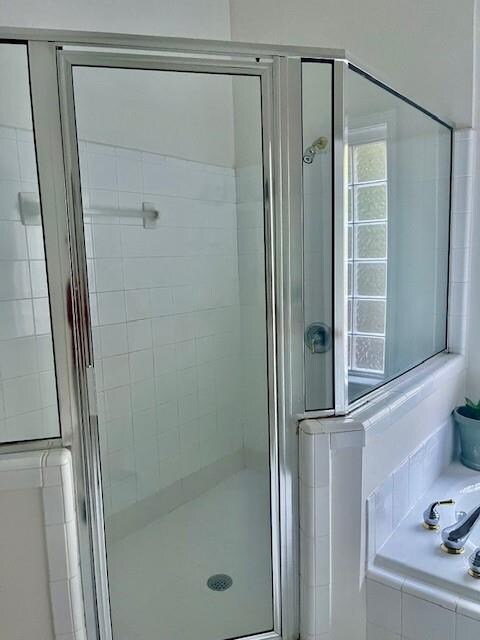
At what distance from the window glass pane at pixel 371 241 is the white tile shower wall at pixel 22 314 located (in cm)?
113

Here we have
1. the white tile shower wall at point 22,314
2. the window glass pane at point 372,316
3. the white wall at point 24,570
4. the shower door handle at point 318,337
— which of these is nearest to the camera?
the white wall at point 24,570

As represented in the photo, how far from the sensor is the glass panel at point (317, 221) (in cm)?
135

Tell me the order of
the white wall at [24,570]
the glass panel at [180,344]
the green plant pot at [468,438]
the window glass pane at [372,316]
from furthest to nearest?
the green plant pot at [468,438] → the window glass pane at [372,316] → the glass panel at [180,344] → the white wall at [24,570]

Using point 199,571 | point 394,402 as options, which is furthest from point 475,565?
point 199,571

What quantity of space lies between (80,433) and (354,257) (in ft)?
3.74

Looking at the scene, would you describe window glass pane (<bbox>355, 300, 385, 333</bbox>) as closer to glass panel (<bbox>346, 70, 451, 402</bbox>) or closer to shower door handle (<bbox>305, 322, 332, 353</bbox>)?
glass panel (<bbox>346, 70, 451, 402</bbox>)

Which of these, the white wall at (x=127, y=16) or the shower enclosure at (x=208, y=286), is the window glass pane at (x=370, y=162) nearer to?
the shower enclosure at (x=208, y=286)

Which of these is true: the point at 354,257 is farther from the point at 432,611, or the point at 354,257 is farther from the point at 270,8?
the point at 270,8

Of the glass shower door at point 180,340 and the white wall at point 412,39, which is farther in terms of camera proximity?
the white wall at point 412,39

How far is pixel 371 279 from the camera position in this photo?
1909mm

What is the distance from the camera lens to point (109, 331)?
1.87 metres

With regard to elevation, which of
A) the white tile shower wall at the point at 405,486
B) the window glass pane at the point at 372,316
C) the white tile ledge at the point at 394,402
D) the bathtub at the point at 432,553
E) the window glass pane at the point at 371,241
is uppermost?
the window glass pane at the point at 371,241

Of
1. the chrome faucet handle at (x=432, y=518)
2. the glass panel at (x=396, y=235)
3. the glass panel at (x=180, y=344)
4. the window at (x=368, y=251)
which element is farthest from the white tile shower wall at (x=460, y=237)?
the glass panel at (x=180, y=344)

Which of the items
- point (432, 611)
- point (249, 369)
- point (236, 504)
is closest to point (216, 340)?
point (249, 369)
